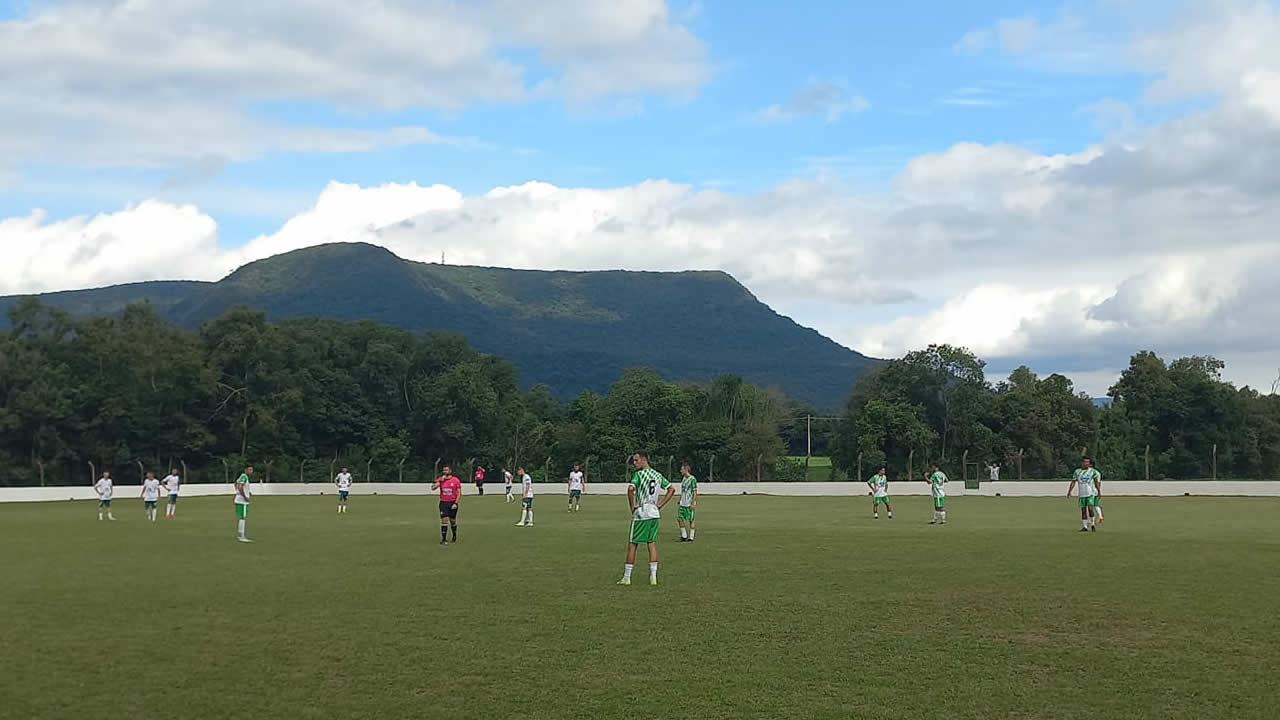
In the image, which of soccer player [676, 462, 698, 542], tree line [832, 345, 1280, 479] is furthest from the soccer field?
tree line [832, 345, 1280, 479]

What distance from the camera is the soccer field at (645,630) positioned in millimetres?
10570

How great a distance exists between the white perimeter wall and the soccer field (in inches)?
1593

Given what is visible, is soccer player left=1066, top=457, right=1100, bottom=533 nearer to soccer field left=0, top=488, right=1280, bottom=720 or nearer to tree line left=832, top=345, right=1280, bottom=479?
soccer field left=0, top=488, right=1280, bottom=720

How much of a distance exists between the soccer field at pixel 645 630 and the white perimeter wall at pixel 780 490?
40466mm

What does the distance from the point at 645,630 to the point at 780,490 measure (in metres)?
58.9

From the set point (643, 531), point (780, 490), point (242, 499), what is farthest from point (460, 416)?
point (643, 531)

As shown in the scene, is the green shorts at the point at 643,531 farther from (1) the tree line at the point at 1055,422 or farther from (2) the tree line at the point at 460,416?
(1) the tree line at the point at 1055,422

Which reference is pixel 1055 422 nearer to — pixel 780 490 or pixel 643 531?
pixel 780 490

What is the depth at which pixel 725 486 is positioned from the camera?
7525 cm

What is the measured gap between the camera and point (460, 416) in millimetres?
106312

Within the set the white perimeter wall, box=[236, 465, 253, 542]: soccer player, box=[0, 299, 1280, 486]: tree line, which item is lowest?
the white perimeter wall

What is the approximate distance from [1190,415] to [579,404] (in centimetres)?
5289

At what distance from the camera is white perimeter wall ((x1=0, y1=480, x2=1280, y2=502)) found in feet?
→ 213

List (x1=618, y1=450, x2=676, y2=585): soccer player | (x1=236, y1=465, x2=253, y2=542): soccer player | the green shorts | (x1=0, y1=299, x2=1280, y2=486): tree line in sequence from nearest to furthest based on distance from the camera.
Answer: (x1=618, y1=450, x2=676, y2=585): soccer player, the green shorts, (x1=236, y1=465, x2=253, y2=542): soccer player, (x1=0, y1=299, x2=1280, y2=486): tree line
